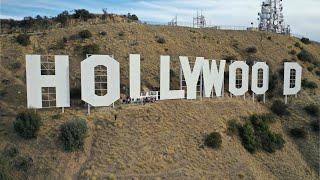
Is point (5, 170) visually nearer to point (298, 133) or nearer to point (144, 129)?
point (144, 129)

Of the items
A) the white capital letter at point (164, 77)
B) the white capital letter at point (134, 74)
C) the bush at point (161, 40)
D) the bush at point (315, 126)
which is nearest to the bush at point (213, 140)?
the white capital letter at point (164, 77)

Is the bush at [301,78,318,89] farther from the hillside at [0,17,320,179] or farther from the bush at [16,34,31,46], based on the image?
the bush at [16,34,31,46]

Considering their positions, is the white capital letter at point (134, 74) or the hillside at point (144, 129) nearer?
the hillside at point (144, 129)

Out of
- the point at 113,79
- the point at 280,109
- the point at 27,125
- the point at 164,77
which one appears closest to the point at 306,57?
the point at 280,109

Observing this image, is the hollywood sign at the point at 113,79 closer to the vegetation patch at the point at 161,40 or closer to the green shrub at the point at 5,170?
the green shrub at the point at 5,170

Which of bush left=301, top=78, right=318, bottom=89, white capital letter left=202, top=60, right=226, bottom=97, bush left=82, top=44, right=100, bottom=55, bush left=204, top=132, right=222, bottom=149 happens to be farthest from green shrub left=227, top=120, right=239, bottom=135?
bush left=82, top=44, right=100, bottom=55
